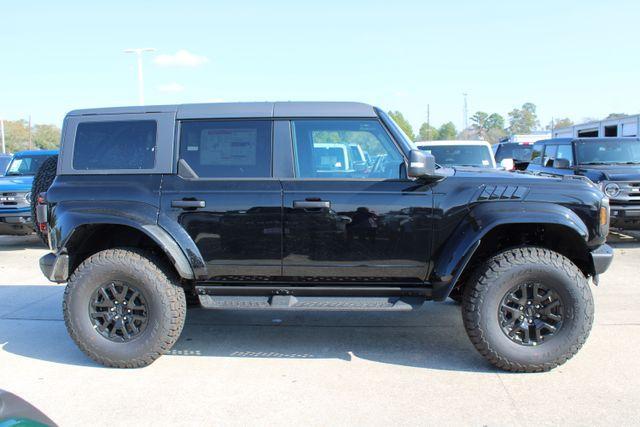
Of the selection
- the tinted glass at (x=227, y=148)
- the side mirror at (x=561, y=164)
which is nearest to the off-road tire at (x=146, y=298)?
the tinted glass at (x=227, y=148)

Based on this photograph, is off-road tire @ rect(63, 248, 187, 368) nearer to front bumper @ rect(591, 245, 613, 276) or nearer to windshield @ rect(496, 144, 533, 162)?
front bumper @ rect(591, 245, 613, 276)

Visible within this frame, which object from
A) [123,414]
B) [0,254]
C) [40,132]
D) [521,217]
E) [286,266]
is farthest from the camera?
[40,132]

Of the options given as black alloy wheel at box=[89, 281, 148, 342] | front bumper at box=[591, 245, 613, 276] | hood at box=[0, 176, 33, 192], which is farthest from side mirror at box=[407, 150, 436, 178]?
hood at box=[0, 176, 33, 192]

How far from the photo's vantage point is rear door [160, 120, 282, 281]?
13.4 feet

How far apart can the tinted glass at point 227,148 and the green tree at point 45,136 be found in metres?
84.4

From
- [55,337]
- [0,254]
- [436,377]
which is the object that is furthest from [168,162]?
[0,254]

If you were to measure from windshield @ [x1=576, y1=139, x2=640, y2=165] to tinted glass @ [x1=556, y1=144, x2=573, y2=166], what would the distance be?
0.16m

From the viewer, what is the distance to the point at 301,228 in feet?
13.3

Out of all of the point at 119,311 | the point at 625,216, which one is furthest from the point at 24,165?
the point at 625,216

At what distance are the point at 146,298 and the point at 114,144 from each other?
128 cm

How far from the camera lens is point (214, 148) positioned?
4266 mm

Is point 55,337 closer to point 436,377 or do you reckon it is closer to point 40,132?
point 436,377

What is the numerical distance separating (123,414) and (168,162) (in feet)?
6.14

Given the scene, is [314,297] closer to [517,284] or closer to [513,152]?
[517,284]
